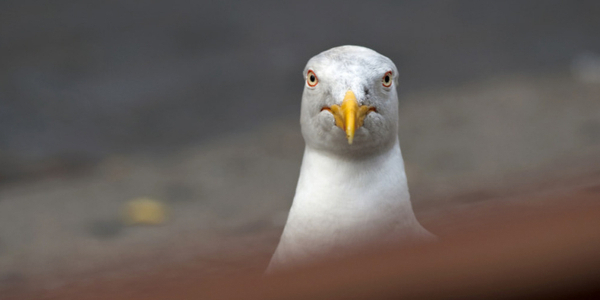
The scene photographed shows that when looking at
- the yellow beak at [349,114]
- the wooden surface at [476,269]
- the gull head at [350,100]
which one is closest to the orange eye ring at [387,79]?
the gull head at [350,100]

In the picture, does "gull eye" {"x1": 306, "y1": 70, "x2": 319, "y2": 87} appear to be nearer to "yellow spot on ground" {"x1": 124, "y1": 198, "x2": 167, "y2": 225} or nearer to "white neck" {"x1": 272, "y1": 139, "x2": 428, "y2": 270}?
"white neck" {"x1": 272, "y1": 139, "x2": 428, "y2": 270}

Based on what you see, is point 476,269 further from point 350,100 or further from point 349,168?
point 349,168

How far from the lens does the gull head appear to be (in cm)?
241

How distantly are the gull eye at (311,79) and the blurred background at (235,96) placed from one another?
2.98 meters

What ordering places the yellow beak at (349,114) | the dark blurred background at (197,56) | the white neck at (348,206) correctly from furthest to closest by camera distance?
1. the dark blurred background at (197,56)
2. the white neck at (348,206)
3. the yellow beak at (349,114)

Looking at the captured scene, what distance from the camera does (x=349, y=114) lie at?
229 centimetres

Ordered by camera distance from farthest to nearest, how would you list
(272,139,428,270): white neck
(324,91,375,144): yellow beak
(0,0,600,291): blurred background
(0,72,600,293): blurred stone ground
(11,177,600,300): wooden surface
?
1. (0,0,600,291): blurred background
2. (0,72,600,293): blurred stone ground
3. (272,139,428,270): white neck
4. (324,91,375,144): yellow beak
5. (11,177,600,300): wooden surface

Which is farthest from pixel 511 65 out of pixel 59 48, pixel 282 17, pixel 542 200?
pixel 542 200

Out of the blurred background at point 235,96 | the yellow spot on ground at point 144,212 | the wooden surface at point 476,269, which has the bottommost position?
the wooden surface at point 476,269

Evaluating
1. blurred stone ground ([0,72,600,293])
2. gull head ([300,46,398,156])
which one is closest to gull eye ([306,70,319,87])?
gull head ([300,46,398,156])

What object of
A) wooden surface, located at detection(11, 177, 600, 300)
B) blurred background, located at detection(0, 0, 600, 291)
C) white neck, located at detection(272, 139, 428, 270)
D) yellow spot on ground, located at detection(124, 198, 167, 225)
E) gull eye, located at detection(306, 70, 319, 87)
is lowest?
wooden surface, located at detection(11, 177, 600, 300)

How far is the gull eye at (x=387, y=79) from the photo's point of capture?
2546mm

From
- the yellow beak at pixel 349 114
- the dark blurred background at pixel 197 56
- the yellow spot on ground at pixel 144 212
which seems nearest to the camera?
the yellow beak at pixel 349 114

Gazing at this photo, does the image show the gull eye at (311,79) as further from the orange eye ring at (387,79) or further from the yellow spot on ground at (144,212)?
the yellow spot on ground at (144,212)
